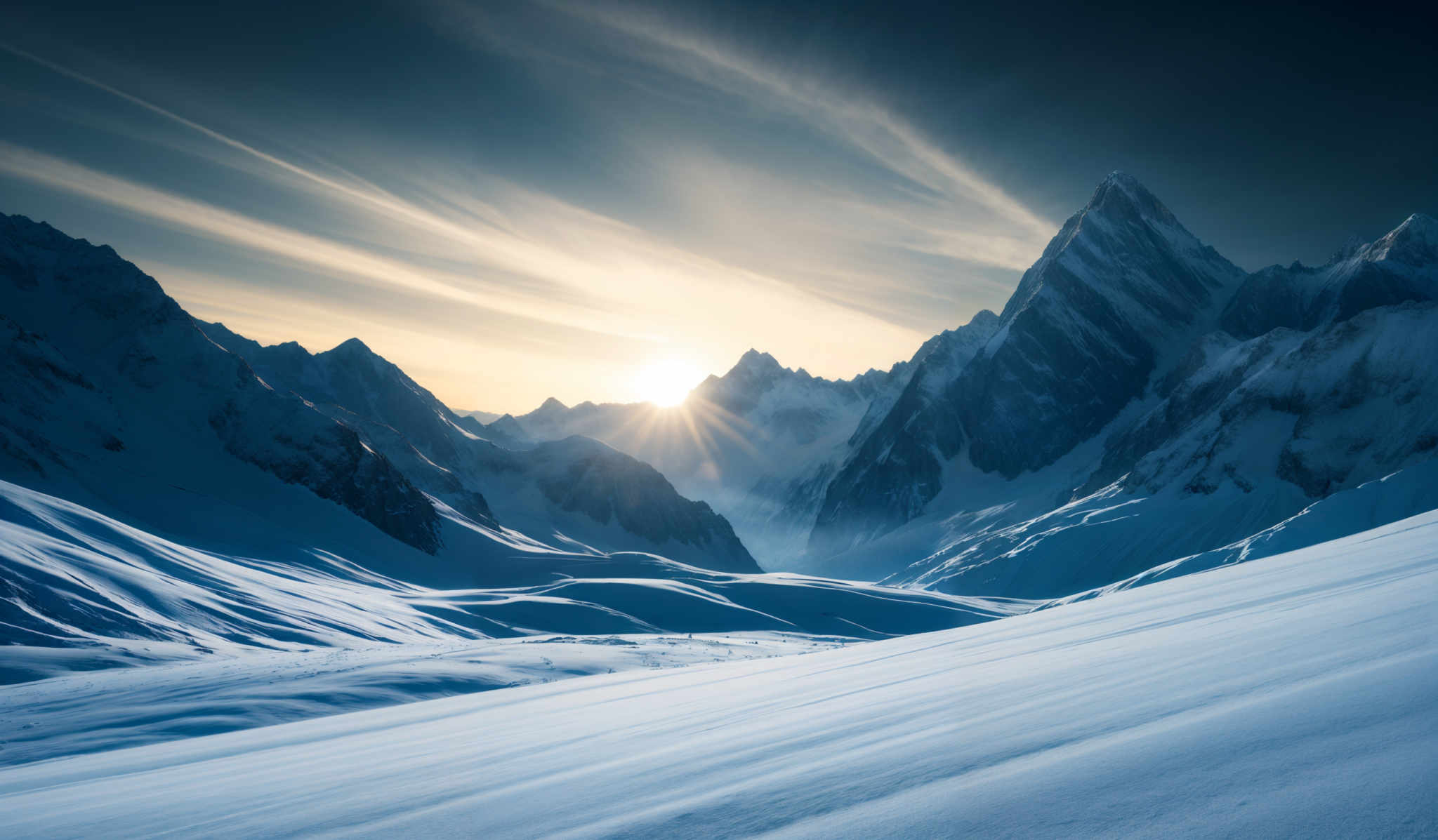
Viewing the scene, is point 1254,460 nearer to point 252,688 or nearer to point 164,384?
point 252,688

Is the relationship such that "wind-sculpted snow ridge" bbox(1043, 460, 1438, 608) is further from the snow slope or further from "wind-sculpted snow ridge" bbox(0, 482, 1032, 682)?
the snow slope

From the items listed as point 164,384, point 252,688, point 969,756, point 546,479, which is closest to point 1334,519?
point 252,688

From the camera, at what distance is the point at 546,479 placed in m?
191

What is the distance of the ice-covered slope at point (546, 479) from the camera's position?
584ft

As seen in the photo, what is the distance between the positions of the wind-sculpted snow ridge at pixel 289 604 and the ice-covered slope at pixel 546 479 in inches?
3280

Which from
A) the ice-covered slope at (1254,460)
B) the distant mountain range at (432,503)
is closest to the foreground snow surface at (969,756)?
the distant mountain range at (432,503)

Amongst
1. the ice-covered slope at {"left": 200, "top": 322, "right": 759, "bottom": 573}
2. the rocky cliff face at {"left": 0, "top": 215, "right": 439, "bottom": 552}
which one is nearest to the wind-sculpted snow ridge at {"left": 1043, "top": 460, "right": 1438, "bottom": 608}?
the rocky cliff face at {"left": 0, "top": 215, "right": 439, "bottom": 552}

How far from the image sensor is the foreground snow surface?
2.58 meters

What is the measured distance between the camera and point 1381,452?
4614 inches

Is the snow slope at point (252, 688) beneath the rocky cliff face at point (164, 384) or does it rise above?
beneath

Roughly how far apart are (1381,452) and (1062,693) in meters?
149

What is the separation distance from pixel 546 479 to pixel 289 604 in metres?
146

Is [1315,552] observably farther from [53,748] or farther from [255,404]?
[255,404]

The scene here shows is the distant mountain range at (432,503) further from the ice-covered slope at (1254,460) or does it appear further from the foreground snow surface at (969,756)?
the foreground snow surface at (969,756)
